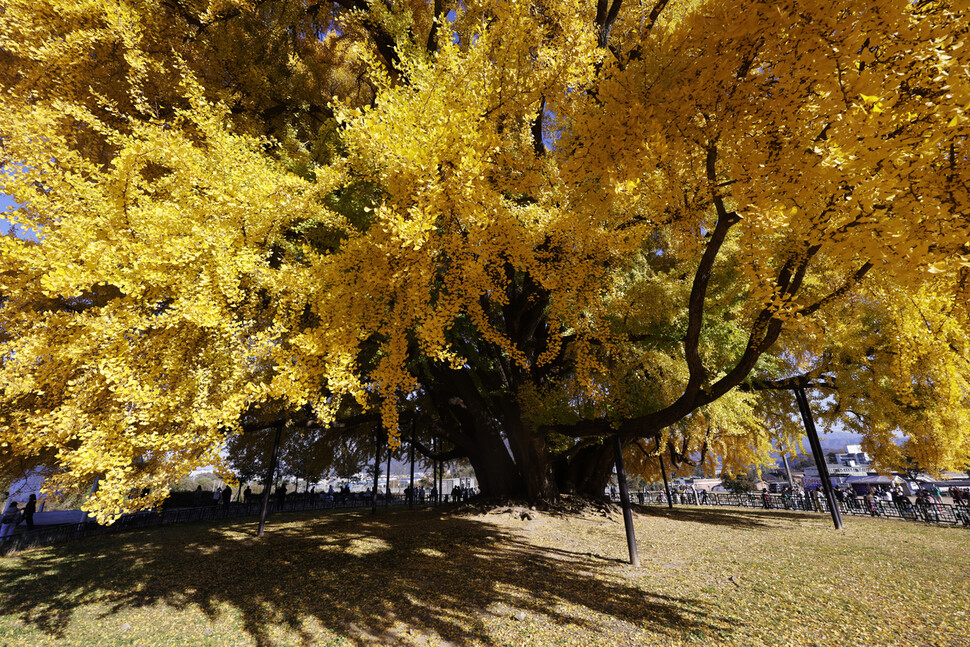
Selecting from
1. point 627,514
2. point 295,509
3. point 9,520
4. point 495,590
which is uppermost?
point 627,514

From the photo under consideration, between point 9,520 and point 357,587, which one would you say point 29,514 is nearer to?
point 9,520

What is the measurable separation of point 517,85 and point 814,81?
175 inches

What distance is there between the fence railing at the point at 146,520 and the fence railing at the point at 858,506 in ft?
61.4

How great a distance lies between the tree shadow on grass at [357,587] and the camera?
16.0 ft

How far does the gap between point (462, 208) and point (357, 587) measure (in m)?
6.21

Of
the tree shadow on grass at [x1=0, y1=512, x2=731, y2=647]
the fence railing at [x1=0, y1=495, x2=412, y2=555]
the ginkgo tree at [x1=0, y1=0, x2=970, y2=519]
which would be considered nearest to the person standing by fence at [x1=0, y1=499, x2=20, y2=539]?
the fence railing at [x1=0, y1=495, x2=412, y2=555]

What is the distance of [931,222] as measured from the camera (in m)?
3.31

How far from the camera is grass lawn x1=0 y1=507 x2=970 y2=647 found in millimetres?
4578

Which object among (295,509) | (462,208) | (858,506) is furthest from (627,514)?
(295,509)

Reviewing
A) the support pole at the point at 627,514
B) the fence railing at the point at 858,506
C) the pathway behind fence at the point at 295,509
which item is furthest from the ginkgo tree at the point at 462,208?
the fence railing at the point at 858,506

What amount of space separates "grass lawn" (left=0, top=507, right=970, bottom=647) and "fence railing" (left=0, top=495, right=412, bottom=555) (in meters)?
0.76

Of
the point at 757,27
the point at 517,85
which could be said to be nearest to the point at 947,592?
the point at 757,27

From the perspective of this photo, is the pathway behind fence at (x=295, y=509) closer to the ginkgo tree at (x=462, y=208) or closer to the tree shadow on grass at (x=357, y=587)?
the tree shadow on grass at (x=357, y=587)

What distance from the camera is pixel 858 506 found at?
16.3m
